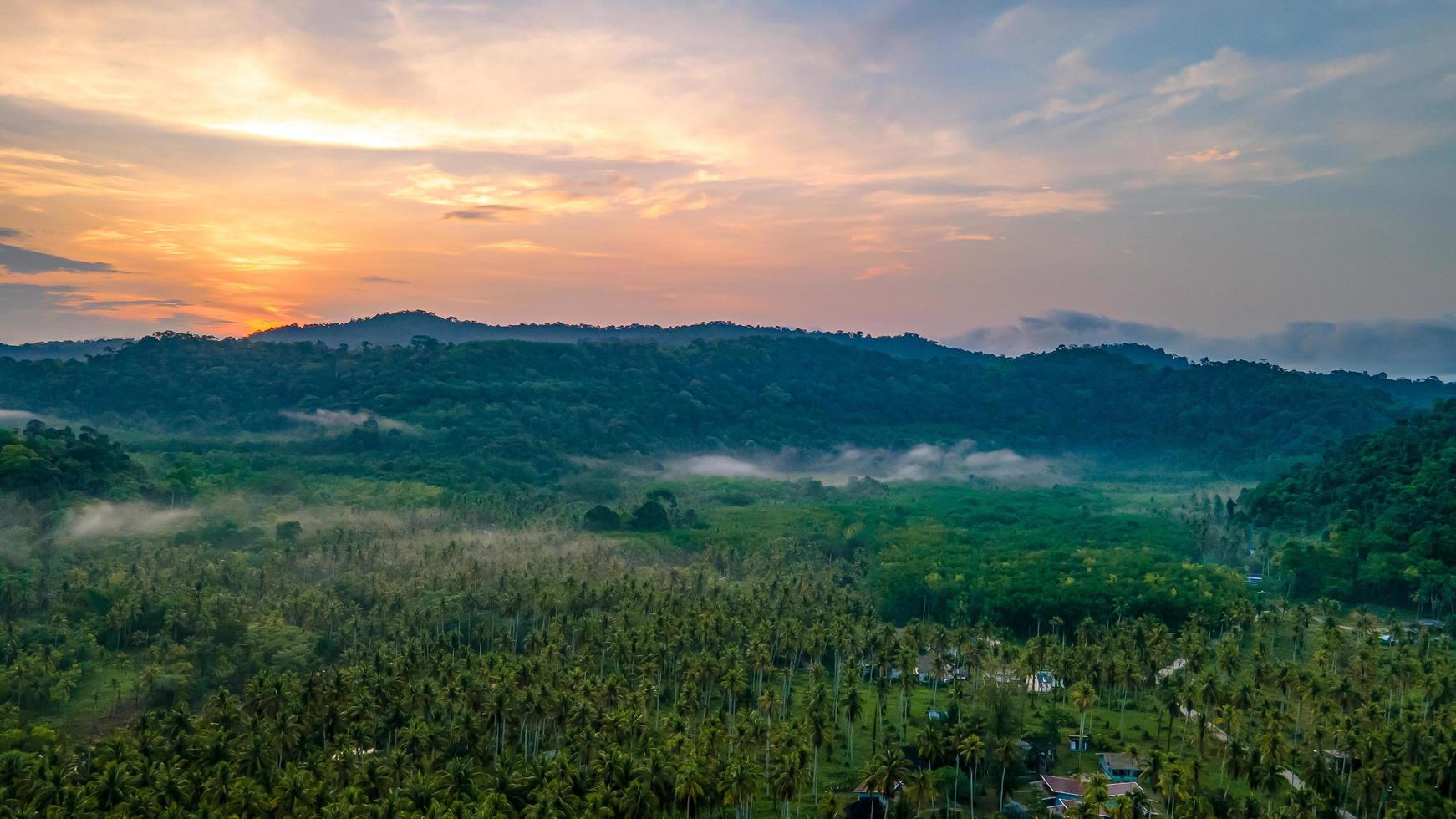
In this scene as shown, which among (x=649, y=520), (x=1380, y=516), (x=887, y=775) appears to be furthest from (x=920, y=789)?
(x=1380, y=516)

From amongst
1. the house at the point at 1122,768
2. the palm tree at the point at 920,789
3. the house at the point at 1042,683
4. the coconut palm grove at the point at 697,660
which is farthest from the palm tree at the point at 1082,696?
the palm tree at the point at 920,789

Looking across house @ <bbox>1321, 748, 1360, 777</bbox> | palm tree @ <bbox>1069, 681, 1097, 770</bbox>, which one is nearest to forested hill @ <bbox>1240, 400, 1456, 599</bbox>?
house @ <bbox>1321, 748, 1360, 777</bbox>

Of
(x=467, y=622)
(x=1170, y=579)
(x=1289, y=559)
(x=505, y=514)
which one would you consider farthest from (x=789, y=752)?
(x=505, y=514)

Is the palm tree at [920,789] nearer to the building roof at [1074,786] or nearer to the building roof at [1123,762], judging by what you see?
the building roof at [1074,786]

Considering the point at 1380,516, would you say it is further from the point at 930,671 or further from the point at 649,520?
the point at 649,520

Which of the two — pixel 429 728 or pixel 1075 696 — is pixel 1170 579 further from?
pixel 429 728
